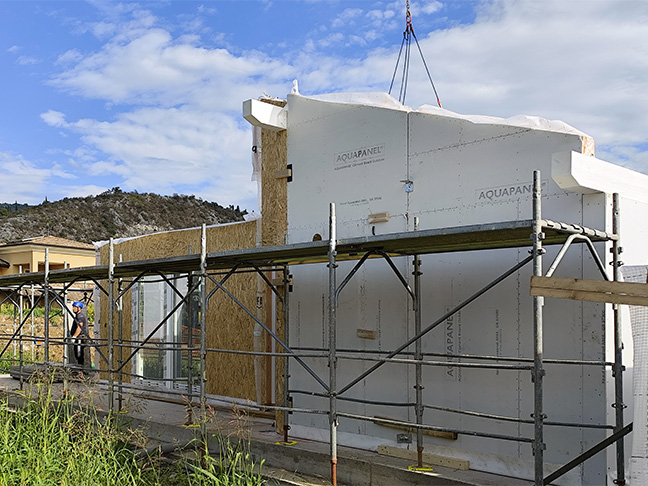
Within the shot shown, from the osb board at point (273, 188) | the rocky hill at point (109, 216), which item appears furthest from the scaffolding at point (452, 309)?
the rocky hill at point (109, 216)

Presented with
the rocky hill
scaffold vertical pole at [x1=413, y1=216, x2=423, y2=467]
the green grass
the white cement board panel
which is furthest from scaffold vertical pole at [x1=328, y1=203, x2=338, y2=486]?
the rocky hill

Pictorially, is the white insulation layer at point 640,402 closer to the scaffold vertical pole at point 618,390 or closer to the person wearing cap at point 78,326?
the scaffold vertical pole at point 618,390

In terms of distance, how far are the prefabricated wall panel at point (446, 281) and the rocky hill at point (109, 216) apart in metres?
49.7

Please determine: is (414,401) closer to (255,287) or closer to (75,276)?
(255,287)

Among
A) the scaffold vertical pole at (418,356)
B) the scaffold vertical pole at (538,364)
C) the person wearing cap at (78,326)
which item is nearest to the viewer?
the scaffold vertical pole at (538,364)

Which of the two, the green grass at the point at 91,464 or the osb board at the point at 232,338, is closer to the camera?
the green grass at the point at 91,464

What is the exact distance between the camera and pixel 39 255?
37.6m

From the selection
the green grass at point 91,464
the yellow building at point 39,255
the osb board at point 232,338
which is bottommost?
the green grass at point 91,464

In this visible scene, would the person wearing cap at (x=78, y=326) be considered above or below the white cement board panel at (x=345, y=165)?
below

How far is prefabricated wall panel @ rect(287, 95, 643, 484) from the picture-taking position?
719cm

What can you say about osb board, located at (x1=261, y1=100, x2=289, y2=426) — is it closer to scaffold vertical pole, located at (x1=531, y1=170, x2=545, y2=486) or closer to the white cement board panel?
the white cement board panel

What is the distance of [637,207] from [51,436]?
716 centimetres

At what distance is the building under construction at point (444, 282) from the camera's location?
6824 mm

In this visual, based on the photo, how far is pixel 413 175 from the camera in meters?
8.71
